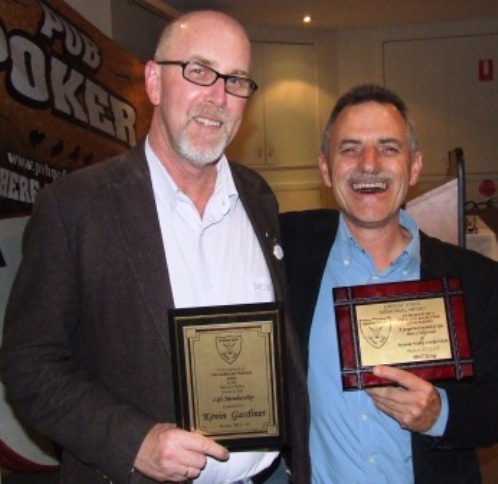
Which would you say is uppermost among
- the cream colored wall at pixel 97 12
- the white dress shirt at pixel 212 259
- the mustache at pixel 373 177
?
the cream colored wall at pixel 97 12

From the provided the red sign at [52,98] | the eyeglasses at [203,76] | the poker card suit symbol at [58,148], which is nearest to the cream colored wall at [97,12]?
the red sign at [52,98]

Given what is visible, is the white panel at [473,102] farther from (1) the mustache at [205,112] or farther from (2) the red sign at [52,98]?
(1) the mustache at [205,112]

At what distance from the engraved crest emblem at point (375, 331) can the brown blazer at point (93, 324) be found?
1.44 feet

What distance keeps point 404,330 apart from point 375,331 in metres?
0.06

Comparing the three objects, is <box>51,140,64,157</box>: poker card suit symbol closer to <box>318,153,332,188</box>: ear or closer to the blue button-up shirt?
<box>318,153,332,188</box>: ear

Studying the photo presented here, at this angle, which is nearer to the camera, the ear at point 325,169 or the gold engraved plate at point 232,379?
the gold engraved plate at point 232,379

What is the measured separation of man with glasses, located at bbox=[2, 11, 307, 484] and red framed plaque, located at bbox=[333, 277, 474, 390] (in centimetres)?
16

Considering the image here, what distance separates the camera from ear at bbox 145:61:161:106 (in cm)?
159

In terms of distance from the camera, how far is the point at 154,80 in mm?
1608

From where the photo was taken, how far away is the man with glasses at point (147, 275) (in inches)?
51.1

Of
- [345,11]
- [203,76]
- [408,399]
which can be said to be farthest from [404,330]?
[345,11]

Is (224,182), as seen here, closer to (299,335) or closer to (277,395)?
(299,335)

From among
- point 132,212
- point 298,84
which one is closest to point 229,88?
point 132,212

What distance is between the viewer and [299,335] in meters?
1.63
